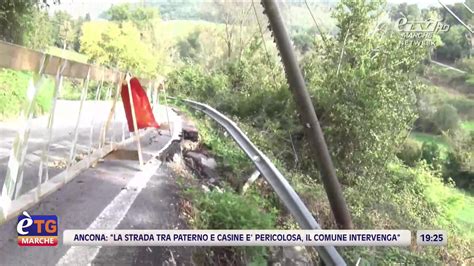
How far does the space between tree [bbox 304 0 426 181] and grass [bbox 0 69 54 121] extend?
3088 millimetres

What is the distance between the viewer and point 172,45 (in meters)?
3.12

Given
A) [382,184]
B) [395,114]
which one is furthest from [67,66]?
[395,114]

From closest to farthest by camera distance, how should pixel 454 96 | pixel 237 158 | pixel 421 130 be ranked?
pixel 454 96
pixel 237 158
pixel 421 130

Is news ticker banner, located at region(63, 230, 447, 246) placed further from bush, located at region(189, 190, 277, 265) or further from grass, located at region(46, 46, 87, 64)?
grass, located at region(46, 46, 87, 64)

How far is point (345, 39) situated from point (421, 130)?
2383 millimetres

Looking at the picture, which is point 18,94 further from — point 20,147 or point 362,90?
point 362,90

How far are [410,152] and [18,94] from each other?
13.6 feet

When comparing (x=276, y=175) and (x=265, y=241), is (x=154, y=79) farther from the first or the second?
(x=265, y=241)

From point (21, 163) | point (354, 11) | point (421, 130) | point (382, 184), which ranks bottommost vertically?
point (382, 184)

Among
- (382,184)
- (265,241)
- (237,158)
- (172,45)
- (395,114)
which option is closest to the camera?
(265,241)

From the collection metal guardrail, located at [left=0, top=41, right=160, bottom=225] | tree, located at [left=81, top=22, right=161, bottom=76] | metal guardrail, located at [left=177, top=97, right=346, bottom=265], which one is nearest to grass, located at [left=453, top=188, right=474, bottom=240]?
metal guardrail, located at [left=177, top=97, right=346, bottom=265]

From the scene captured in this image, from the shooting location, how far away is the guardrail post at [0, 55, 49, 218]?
5.72 ft
